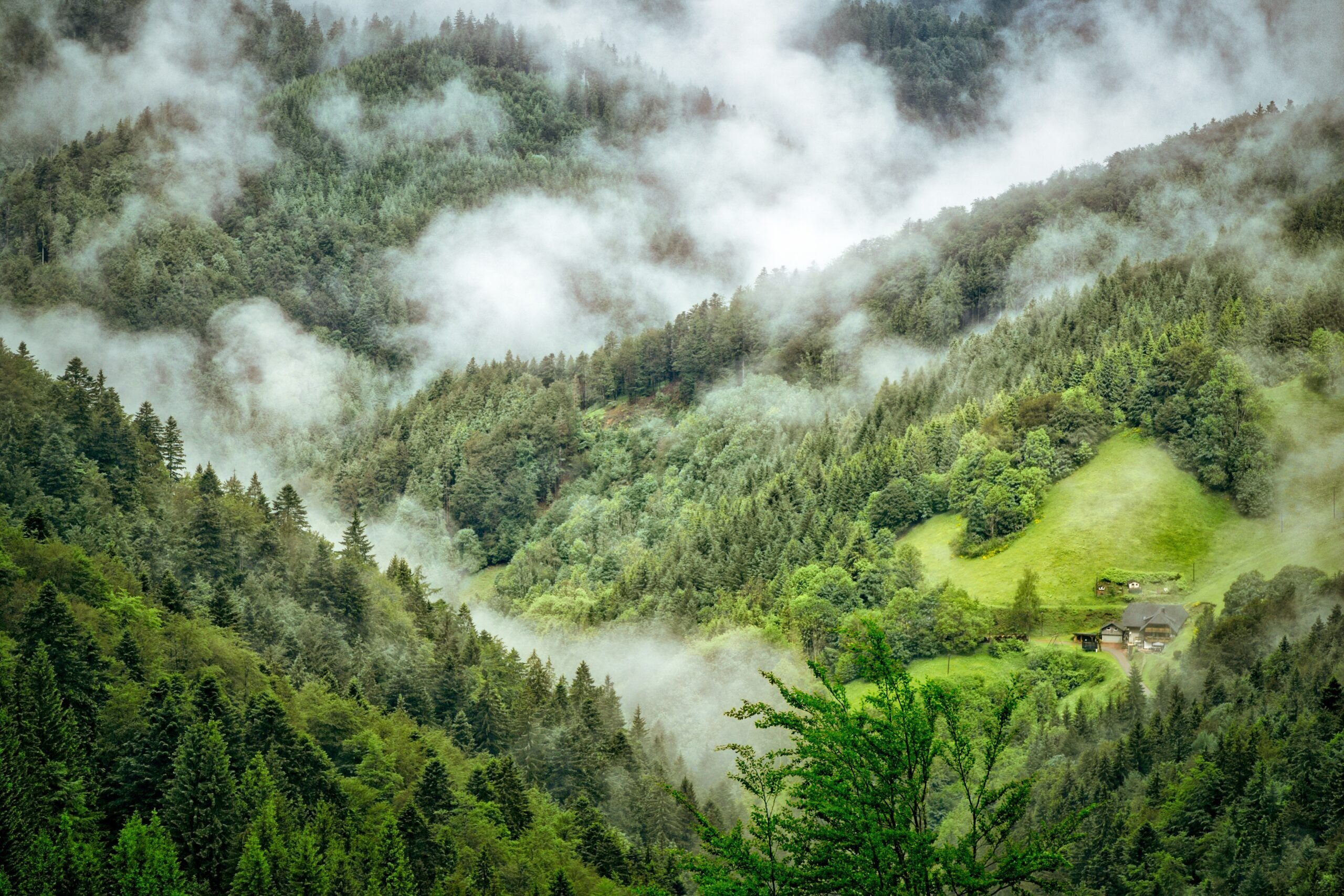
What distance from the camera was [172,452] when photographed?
161m

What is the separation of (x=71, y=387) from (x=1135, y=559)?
138957 millimetres

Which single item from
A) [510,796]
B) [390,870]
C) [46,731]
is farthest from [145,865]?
[510,796]

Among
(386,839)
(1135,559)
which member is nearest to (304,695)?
(386,839)

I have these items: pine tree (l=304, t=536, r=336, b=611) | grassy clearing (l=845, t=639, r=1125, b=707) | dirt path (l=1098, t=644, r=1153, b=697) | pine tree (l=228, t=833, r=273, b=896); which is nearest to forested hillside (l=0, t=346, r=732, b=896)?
pine tree (l=228, t=833, r=273, b=896)

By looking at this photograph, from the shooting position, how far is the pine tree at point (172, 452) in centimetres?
15912

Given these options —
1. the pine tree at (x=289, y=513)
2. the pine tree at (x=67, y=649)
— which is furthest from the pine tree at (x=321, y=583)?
the pine tree at (x=67, y=649)

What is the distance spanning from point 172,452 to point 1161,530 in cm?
13681

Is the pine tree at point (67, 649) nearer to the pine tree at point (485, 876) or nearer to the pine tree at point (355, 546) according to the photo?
the pine tree at point (485, 876)

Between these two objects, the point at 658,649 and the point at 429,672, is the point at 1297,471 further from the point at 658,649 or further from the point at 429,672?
the point at 429,672

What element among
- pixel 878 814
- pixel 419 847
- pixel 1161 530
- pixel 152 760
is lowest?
pixel 878 814

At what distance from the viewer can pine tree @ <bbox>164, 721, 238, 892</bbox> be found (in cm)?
7850

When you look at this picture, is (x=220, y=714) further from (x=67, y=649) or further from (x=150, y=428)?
(x=150, y=428)

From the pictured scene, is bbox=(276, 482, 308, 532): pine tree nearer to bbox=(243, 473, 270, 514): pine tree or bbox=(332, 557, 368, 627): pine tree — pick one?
bbox=(243, 473, 270, 514): pine tree

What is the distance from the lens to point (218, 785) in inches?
3159
